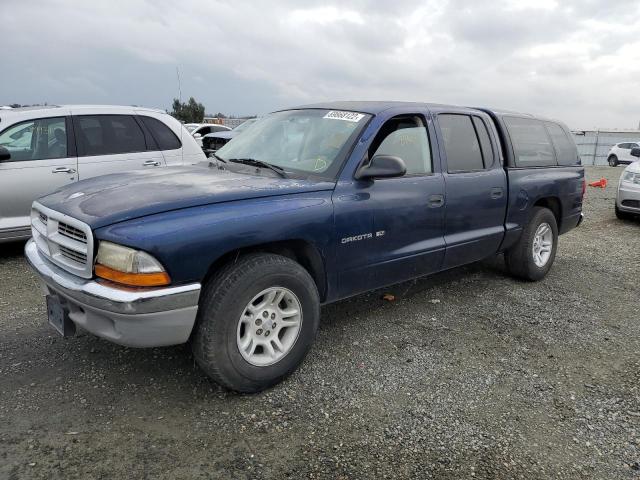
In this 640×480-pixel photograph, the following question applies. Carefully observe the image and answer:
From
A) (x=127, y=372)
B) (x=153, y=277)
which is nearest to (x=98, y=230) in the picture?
(x=153, y=277)

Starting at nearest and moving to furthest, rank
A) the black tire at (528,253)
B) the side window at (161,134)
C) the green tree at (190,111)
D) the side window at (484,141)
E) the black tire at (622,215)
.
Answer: the side window at (484,141)
the black tire at (528,253)
the side window at (161,134)
the black tire at (622,215)
the green tree at (190,111)

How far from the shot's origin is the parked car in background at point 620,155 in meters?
24.8

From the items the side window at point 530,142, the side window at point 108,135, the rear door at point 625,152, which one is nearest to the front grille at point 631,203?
the side window at point 530,142

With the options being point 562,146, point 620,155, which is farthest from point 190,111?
point 562,146

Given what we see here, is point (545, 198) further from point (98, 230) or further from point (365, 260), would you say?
point (98, 230)

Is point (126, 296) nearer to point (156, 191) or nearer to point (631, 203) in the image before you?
point (156, 191)

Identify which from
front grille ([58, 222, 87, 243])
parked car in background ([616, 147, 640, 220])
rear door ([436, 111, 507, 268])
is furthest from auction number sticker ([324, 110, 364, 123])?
parked car in background ([616, 147, 640, 220])

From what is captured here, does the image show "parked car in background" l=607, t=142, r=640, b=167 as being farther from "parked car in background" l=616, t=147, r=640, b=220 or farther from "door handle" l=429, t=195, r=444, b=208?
"door handle" l=429, t=195, r=444, b=208

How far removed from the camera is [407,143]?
12.5 ft

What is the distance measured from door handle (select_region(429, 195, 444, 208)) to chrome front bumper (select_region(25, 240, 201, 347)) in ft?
6.57

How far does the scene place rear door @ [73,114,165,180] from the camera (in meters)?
5.66

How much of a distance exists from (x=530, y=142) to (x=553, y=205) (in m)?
0.83

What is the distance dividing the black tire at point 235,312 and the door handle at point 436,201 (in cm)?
132

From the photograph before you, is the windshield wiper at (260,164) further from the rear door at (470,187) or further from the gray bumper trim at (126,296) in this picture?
the rear door at (470,187)
